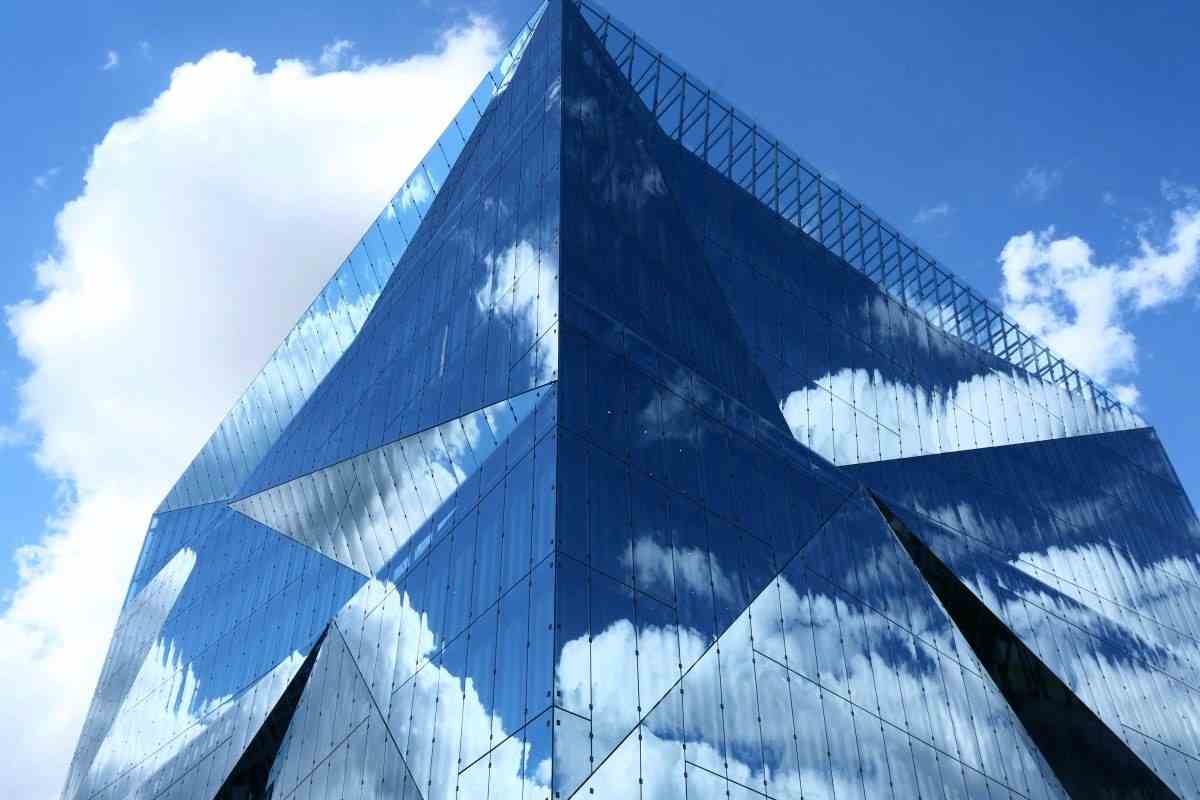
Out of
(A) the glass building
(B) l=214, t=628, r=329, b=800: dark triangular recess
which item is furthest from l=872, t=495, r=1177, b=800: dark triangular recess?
(B) l=214, t=628, r=329, b=800: dark triangular recess

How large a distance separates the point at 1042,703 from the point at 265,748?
71.4ft

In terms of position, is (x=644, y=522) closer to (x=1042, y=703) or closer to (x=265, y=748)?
(x=265, y=748)

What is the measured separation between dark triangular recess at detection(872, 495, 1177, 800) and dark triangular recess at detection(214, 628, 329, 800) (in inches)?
628

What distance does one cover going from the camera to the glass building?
19.8 metres

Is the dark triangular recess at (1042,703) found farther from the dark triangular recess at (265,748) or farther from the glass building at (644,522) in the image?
the dark triangular recess at (265,748)

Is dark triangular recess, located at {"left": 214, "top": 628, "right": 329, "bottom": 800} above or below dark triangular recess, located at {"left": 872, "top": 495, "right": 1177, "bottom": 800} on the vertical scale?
below

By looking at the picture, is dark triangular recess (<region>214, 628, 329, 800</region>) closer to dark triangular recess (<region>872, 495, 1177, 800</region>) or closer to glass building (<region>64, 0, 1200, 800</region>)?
glass building (<region>64, 0, 1200, 800</region>)

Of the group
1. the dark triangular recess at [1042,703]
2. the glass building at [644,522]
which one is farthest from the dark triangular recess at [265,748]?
the dark triangular recess at [1042,703]

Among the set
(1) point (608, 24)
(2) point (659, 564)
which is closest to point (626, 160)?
(1) point (608, 24)

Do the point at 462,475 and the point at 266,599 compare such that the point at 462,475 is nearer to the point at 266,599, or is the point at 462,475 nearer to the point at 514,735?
the point at 514,735

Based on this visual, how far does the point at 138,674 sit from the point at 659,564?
101ft

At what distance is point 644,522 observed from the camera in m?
20.9

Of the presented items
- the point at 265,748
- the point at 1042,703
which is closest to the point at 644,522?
the point at 265,748

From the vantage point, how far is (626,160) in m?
29.0
